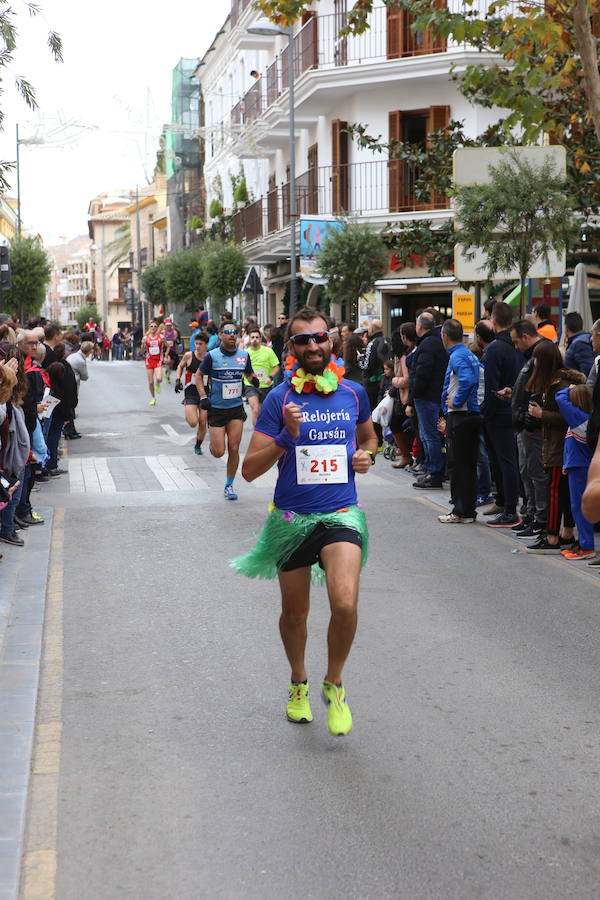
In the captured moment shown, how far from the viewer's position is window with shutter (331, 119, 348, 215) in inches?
1201

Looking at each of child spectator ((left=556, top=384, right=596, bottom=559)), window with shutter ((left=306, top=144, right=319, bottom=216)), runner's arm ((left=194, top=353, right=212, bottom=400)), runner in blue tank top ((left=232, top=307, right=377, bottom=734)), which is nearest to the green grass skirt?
runner in blue tank top ((left=232, top=307, right=377, bottom=734))

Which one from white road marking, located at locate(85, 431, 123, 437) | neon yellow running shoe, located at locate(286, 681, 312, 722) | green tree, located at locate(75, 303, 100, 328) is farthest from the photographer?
green tree, located at locate(75, 303, 100, 328)

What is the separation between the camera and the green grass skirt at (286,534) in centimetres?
549

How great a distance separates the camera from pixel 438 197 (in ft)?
92.8

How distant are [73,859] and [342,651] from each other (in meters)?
1.71

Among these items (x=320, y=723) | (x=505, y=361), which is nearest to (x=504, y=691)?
(x=320, y=723)

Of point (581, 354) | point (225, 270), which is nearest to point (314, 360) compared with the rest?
point (581, 354)

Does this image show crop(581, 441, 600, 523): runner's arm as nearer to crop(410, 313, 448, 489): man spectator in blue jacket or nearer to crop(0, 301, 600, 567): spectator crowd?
crop(0, 301, 600, 567): spectator crowd

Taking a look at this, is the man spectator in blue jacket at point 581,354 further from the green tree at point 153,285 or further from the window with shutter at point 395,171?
the green tree at point 153,285

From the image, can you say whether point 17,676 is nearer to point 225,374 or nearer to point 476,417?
point 476,417

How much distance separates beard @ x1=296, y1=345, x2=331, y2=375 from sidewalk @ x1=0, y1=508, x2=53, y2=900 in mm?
2131

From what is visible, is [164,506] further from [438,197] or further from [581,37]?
[438,197]

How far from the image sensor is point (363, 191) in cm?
2983

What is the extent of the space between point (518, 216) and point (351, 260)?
11.1 metres
